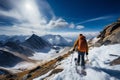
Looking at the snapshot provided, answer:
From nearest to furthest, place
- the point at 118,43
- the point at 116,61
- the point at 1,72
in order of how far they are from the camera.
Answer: the point at 116,61
the point at 118,43
the point at 1,72

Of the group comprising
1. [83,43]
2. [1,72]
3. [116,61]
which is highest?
[83,43]

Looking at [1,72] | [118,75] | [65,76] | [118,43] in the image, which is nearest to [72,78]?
[65,76]

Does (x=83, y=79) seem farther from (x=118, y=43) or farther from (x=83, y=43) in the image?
(x=118, y=43)

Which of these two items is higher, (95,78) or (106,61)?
(106,61)

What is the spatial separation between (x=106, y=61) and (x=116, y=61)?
153 cm

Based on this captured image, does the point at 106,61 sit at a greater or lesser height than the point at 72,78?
greater

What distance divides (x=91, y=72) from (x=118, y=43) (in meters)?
17.8

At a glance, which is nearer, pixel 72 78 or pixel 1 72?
pixel 72 78

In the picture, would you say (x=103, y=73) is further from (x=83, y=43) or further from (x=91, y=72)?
(x=83, y=43)

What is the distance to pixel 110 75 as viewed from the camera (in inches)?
682

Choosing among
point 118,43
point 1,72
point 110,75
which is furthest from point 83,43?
point 1,72

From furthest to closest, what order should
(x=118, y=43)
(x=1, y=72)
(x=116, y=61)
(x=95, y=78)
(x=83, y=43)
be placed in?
(x=1, y=72) → (x=118, y=43) → (x=116, y=61) → (x=83, y=43) → (x=95, y=78)

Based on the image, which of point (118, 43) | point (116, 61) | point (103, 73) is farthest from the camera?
point (118, 43)

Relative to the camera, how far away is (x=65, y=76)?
711 inches
